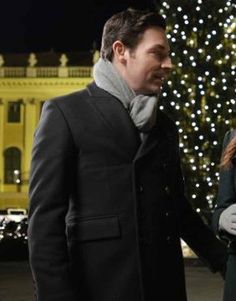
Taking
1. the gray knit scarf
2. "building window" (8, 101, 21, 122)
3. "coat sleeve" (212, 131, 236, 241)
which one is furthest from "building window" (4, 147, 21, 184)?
the gray knit scarf

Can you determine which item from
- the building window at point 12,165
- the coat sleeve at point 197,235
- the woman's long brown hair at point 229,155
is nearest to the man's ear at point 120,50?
the coat sleeve at point 197,235

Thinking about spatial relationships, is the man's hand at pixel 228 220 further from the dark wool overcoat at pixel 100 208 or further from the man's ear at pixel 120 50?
the man's ear at pixel 120 50

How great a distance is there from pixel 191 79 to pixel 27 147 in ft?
123

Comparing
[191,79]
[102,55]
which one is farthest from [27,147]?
[102,55]

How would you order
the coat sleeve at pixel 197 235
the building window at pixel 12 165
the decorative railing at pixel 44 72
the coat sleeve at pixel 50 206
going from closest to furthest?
the coat sleeve at pixel 50 206 → the coat sleeve at pixel 197 235 → the building window at pixel 12 165 → the decorative railing at pixel 44 72

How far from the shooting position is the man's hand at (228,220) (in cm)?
271

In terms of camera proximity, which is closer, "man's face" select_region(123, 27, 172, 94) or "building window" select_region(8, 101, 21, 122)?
"man's face" select_region(123, 27, 172, 94)

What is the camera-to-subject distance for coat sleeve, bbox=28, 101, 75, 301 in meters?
2.14

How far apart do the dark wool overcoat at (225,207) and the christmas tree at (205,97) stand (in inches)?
435

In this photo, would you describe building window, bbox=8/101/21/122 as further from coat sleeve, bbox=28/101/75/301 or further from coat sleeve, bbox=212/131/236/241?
coat sleeve, bbox=28/101/75/301

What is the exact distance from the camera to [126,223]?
222cm

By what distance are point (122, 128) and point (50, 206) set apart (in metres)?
0.32

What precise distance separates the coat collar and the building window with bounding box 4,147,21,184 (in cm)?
4624

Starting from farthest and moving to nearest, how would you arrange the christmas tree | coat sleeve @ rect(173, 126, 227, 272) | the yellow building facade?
1. the yellow building facade
2. the christmas tree
3. coat sleeve @ rect(173, 126, 227, 272)
